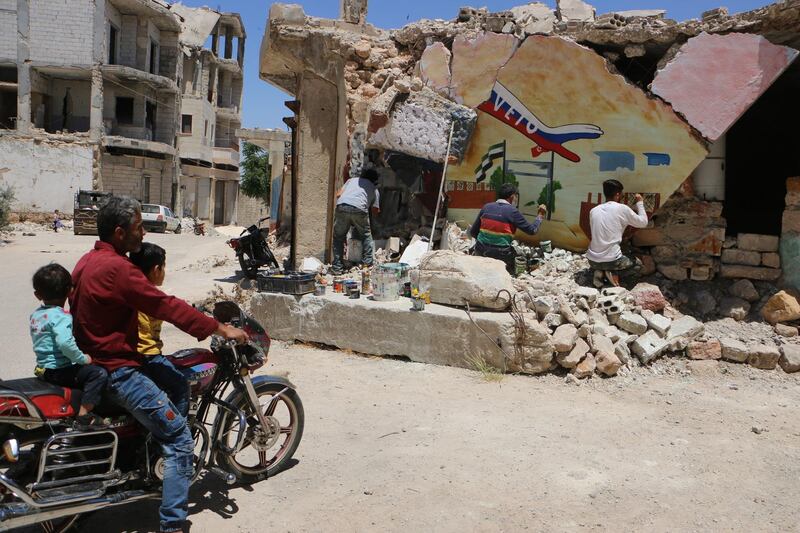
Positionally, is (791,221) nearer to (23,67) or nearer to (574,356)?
(574,356)

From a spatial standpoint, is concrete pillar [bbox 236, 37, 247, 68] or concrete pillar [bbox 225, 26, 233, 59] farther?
concrete pillar [bbox 236, 37, 247, 68]

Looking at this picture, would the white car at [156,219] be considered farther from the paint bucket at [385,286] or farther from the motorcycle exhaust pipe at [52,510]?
the motorcycle exhaust pipe at [52,510]

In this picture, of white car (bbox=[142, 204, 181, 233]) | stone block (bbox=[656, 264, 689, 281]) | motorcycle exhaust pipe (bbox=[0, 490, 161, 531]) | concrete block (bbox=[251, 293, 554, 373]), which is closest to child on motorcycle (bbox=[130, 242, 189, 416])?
motorcycle exhaust pipe (bbox=[0, 490, 161, 531])

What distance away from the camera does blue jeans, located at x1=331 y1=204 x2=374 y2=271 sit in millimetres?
8023

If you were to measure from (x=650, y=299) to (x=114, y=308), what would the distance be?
541 cm

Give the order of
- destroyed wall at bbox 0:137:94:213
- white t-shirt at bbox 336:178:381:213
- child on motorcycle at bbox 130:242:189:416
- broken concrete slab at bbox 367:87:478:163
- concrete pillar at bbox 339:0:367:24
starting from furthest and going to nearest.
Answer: destroyed wall at bbox 0:137:94:213, concrete pillar at bbox 339:0:367:24, broken concrete slab at bbox 367:87:478:163, white t-shirt at bbox 336:178:381:213, child on motorcycle at bbox 130:242:189:416

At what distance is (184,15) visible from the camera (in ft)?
132

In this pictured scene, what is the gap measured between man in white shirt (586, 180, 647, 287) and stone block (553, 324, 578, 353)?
4.27 ft

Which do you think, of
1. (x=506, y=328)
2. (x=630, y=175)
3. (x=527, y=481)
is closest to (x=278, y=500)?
(x=527, y=481)

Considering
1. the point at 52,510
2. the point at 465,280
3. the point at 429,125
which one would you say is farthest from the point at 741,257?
the point at 52,510

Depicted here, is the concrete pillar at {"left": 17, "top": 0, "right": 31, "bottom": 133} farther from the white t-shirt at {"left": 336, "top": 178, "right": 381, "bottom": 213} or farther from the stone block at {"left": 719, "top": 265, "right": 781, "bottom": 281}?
the stone block at {"left": 719, "top": 265, "right": 781, "bottom": 281}

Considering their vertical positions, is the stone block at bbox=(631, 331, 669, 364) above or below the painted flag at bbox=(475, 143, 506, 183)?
below

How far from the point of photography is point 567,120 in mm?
7504

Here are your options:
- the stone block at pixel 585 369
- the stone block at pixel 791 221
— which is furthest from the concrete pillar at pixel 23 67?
the stone block at pixel 791 221
